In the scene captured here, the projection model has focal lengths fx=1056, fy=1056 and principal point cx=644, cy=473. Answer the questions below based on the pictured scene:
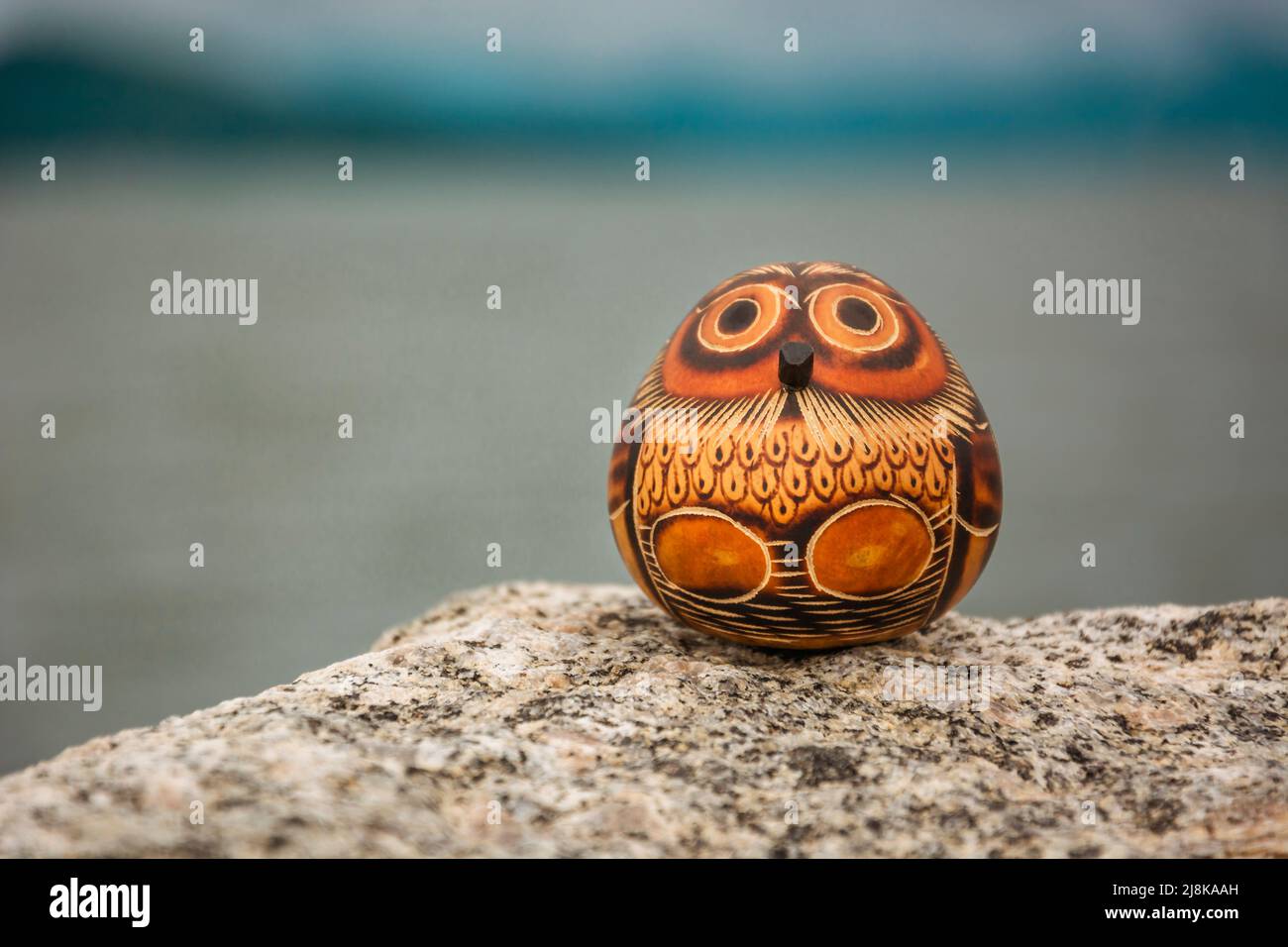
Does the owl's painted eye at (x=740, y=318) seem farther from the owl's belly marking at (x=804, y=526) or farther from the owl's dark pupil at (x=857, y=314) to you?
the owl's belly marking at (x=804, y=526)

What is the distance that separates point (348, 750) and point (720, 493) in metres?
0.94

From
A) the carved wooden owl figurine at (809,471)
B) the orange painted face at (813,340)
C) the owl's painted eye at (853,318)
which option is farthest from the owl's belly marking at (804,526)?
the owl's painted eye at (853,318)

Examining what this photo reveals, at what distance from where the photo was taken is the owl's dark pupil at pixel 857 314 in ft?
8.03

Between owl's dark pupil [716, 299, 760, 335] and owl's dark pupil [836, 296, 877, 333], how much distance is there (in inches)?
7.8

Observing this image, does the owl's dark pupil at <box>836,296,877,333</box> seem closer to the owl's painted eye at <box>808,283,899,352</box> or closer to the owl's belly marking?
the owl's painted eye at <box>808,283,899,352</box>

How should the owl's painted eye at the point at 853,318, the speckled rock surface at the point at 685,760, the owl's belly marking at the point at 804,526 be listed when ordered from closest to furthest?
1. the speckled rock surface at the point at 685,760
2. the owl's belly marking at the point at 804,526
3. the owl's painted eye at the point at 853,318

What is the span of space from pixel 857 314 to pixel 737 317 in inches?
11.0

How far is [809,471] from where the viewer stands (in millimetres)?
2281

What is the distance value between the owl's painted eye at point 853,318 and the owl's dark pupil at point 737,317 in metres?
0.14

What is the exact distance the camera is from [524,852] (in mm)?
1706

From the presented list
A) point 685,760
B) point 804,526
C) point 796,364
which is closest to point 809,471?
point 804,526

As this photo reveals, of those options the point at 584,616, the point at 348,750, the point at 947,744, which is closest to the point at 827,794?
the point at 947,744

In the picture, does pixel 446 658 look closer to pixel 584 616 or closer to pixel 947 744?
pixel 584 616

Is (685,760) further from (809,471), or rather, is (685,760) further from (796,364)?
(796,364)
